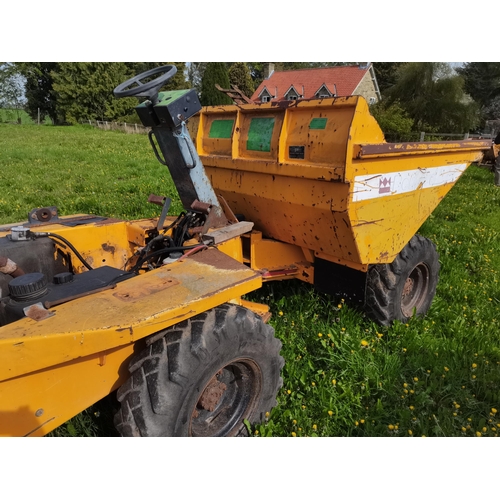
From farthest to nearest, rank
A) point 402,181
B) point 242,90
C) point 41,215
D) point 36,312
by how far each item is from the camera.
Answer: point 242,90 < point 402,181 < point 41,215 < point 36,312

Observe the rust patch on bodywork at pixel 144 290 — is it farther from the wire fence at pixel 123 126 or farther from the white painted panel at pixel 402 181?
the wire fence at pixel 123 126

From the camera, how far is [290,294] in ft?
13.0

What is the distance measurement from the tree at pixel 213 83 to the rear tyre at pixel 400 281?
28.3 meters

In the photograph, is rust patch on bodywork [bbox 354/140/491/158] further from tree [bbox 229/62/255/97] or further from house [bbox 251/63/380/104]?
tree [bbox 229/62/255/97]

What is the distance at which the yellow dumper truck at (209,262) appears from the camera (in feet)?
5.71

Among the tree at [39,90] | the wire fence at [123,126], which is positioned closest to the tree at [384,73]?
the wire fence at [123,126]

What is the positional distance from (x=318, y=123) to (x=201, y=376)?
176cm

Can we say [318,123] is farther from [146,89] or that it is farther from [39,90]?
[39,90]

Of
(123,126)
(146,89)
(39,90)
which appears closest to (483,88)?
(123,126)

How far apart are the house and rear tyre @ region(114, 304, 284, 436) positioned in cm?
2028

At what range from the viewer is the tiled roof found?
75.7 ft

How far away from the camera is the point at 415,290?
3883 millimetres

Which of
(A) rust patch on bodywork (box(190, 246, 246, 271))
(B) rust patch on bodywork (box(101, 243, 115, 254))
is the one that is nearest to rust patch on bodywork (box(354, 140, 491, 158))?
(A) rust patch on bodywork (box(190, 246, 246, 271))

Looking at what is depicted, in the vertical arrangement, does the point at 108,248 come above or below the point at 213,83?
below
